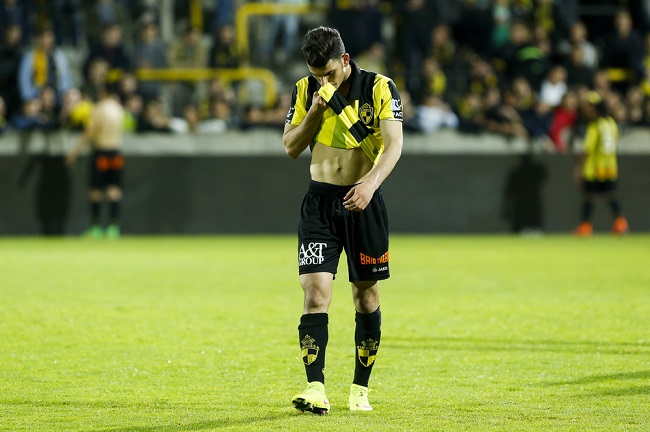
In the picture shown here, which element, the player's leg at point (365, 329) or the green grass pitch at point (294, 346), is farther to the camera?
the player's leg at point (365, 329)

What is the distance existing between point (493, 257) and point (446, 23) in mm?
7863

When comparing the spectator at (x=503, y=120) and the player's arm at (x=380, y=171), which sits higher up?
the player's arm at (x=380, y=171)

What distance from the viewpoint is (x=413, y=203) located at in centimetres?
2109

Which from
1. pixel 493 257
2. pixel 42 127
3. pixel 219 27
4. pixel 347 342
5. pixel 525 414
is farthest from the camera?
pixel 219 27

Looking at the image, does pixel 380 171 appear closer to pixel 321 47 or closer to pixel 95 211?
pixel 321 47

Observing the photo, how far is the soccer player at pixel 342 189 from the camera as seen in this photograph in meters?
6.23

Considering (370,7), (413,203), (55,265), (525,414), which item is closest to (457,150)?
(413,203)

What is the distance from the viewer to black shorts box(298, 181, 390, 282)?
6.33 m

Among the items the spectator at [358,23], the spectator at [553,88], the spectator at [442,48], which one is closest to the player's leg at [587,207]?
the spectator at [553,88]

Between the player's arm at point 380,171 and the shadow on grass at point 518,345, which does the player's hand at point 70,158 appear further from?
the player's arm at point 380,171

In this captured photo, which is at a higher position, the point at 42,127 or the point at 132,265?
the point at 42,127

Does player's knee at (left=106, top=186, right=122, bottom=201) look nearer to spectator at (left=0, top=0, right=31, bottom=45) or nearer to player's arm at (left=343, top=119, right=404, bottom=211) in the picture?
spectator at (left=0, top=0, right=31, bottom=45)

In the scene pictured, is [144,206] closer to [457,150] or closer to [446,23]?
[457,150]

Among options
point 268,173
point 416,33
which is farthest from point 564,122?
point 268,173
